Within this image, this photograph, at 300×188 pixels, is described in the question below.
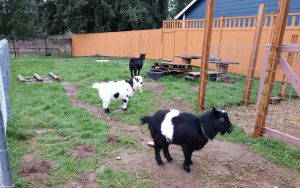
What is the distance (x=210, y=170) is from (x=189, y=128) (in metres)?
0.83

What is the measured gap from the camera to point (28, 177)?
3.59m

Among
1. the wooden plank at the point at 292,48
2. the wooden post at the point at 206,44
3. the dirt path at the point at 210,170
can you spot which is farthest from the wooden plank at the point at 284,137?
Result: the wooden post at the point at 206,44

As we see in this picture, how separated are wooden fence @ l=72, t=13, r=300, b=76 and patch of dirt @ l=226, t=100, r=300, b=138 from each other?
1.37m

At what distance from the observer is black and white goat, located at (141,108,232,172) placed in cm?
362

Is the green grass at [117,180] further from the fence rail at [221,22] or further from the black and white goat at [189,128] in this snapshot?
the fence rail at [221,22]

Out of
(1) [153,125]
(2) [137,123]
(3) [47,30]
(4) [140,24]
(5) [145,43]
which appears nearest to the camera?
(1) [153,125]

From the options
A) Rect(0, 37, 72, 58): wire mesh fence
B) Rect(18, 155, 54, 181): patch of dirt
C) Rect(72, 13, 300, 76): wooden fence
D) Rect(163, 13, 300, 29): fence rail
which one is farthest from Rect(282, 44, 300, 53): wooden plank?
Rect(0, 37, 72, 58): wire mesh fence

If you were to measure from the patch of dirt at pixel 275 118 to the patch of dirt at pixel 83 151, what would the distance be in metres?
3.11

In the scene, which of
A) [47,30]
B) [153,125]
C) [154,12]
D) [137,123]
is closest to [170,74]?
[137,123]

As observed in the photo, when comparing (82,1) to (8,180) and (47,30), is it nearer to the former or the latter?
(47,30)

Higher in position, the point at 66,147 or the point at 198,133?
the point at 198,133

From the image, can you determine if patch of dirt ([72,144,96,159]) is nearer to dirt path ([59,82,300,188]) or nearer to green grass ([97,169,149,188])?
dirt path ([59,82,300,188])

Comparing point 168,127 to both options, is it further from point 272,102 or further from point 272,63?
point 272,102

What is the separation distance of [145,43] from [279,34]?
14.8 m
